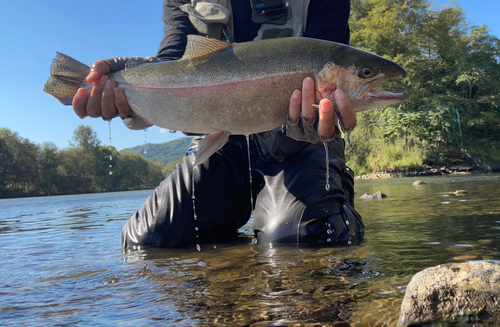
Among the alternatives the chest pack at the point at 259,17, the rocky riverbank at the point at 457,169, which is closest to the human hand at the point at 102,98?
the chest pack at the point at 259,17

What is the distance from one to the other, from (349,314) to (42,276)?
207cm

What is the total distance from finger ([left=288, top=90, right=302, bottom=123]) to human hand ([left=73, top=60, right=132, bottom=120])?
1257 mm

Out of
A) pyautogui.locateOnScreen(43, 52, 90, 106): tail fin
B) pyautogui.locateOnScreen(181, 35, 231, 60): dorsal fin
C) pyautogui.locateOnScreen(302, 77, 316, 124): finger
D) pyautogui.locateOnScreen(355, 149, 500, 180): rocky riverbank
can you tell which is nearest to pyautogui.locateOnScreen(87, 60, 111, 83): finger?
pyautogui.locateOnScreen(43, 52, 90, 106): tail fin

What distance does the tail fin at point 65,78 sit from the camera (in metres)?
2.82

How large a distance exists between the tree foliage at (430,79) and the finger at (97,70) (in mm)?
26338

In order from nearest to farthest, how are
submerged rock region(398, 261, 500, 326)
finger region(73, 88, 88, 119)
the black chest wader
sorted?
1. submerged rock region(398, 261, 500, 326)
2. finger region(73, 88, 88, 119)
3. the black chest wader

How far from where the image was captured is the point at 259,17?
367 centimetres

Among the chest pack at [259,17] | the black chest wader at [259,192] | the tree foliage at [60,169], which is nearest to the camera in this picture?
the black chest wader at [259,192]

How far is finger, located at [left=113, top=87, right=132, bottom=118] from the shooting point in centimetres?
275

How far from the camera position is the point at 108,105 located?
9.23ft

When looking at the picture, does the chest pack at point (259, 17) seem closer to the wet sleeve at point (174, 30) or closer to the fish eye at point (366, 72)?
the wet sleeve at point (174, 30)

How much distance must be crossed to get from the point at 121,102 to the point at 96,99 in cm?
25

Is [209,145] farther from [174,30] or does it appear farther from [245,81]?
[174,30]

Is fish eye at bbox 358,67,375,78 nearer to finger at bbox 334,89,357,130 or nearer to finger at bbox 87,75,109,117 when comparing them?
finger at bbox 334,89,357,130
